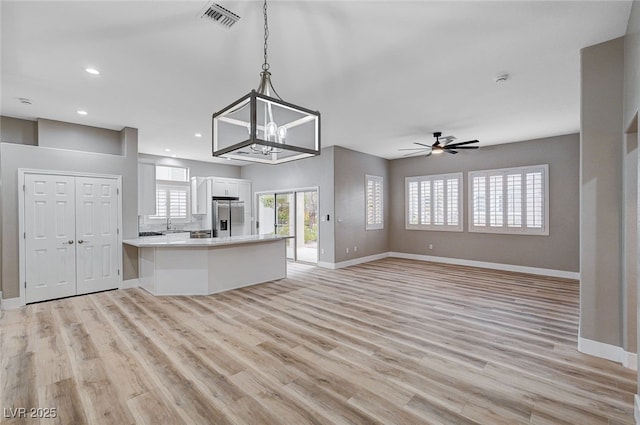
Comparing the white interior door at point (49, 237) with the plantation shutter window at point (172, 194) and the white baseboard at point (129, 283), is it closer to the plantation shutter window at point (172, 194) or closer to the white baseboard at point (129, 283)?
the white baseboard at point (129, 283)

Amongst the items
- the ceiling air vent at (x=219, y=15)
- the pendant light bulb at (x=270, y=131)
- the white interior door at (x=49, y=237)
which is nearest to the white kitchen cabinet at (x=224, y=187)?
the white interior door at (x=49, y=237)

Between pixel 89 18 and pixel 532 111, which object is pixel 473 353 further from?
pixel 89 18

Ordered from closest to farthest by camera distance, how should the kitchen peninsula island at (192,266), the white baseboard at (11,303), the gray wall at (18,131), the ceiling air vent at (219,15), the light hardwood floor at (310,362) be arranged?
the light hardwood floor at (310,362), the ceiling air vent at (219,15), the white baseboard at (11,303), the gray wall at (18,131), the kitchen peninsula island at (192,266)

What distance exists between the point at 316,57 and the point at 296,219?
17.3ft

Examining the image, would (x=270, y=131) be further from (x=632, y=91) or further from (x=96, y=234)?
(x=96, y=234)

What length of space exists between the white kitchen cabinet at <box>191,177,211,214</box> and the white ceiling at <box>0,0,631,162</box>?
11.3 feet

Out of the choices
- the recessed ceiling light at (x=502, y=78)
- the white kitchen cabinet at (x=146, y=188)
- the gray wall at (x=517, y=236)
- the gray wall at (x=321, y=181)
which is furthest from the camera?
the gray wall at (x=321, y=181)

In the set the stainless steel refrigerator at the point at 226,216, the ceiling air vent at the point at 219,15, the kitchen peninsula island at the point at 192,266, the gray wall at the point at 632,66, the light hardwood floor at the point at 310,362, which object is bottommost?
the light hardwood floor at the point at 310,362

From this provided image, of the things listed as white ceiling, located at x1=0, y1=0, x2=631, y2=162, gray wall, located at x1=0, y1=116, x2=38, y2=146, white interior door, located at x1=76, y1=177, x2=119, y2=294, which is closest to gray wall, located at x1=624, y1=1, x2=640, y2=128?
white ceiling, located at x1=0, y1=0, x2=631, y2=162

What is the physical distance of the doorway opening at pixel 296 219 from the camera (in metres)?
7.62

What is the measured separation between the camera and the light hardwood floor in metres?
2.06

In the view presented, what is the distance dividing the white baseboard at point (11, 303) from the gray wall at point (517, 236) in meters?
8.00

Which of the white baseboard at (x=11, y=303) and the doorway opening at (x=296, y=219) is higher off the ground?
the doorway opening at (x=296, y=219)

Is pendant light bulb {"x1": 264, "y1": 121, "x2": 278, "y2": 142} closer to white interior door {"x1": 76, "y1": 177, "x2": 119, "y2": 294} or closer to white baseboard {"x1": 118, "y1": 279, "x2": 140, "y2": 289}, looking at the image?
white interior door {"x1": 76, "y1": 177, "x2": 119, "y2": 294}
